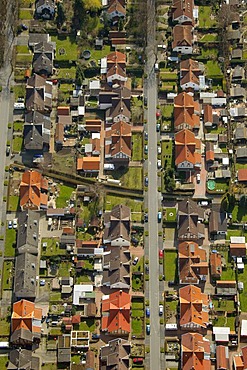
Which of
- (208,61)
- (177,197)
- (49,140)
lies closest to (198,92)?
(208,61)

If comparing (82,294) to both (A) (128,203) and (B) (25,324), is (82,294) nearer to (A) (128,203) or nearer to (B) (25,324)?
(B) (25,324)

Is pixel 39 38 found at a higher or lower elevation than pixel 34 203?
higher

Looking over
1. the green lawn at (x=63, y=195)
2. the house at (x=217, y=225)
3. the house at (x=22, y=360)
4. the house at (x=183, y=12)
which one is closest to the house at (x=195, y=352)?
the house at (x=217, y=225)

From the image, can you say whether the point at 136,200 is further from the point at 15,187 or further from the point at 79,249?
the point at 15,187

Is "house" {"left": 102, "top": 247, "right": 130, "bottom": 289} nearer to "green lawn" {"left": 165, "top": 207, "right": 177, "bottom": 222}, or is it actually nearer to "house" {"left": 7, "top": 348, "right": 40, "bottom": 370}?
"green lawn" {"left": 165, "top": 207, "right": 177, "bottom": 222}

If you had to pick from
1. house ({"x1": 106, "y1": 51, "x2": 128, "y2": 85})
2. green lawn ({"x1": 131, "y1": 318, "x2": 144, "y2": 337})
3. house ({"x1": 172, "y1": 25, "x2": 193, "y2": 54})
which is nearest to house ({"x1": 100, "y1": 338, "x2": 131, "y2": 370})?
green lawn ({"x1": 131, "y1": 318, "x2": 144, "y2": 337})

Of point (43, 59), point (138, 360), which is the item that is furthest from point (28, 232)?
point (43, 59)
